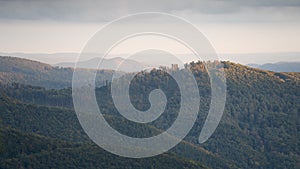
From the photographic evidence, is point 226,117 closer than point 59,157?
No

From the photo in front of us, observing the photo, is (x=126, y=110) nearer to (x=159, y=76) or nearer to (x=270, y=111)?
(x=159, y=76)

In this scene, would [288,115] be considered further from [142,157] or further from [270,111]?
[142,157]

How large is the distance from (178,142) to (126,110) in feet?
92.3

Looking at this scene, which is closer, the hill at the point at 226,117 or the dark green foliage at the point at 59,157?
the dark green foliage at the point at 59,157

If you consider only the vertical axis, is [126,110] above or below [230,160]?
above

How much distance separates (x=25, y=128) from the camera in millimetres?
101250

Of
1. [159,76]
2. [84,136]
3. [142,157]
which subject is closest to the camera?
[142,157]

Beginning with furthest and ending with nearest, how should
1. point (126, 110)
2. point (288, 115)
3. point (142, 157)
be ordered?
point (126, 110) → point (288, 115) → point (142, 157)

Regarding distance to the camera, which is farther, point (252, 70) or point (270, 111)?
point (252, 70)

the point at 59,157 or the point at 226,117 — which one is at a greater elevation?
the point at 226,117

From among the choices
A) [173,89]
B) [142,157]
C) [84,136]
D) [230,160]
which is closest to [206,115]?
[173,89]

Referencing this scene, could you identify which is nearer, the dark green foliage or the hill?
the dark green foliage

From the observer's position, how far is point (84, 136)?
328 ft

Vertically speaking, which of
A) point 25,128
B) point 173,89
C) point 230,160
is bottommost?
point 230,160
